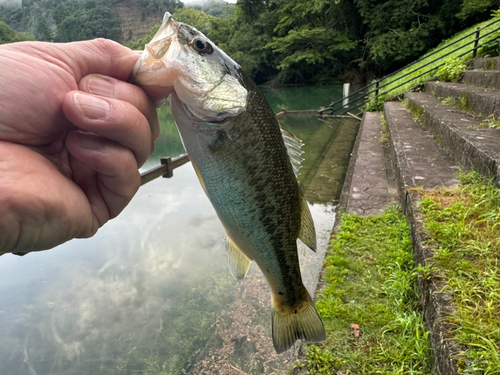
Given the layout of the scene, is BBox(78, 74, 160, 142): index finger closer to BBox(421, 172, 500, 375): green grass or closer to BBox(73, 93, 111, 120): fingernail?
BBox(73, 93, 111, 120): fingernail

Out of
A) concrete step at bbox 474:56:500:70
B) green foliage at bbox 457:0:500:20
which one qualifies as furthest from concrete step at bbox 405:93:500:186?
green foliage at bbox 457:0:500:20

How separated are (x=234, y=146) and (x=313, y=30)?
28878 millimetres

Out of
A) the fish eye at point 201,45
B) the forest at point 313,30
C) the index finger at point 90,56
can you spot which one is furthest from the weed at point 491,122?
the forest at point 313,30

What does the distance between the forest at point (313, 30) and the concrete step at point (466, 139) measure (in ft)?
59.4

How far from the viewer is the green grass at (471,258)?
1.56m

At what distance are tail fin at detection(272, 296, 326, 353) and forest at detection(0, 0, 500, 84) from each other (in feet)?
67.2

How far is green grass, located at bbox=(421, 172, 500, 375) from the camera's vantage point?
5.13ft

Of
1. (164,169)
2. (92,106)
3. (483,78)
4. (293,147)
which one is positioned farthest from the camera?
(164,169)

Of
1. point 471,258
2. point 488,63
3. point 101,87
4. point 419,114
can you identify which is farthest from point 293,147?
point 488,63

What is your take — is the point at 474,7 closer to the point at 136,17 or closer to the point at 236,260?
the point at 236,260

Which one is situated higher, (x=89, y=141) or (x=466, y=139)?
(x=89, y=141)

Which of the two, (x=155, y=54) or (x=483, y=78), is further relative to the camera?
(x=483, y=78)

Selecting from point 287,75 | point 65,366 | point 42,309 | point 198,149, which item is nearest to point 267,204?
point 198,149

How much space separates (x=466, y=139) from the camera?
3516mm
